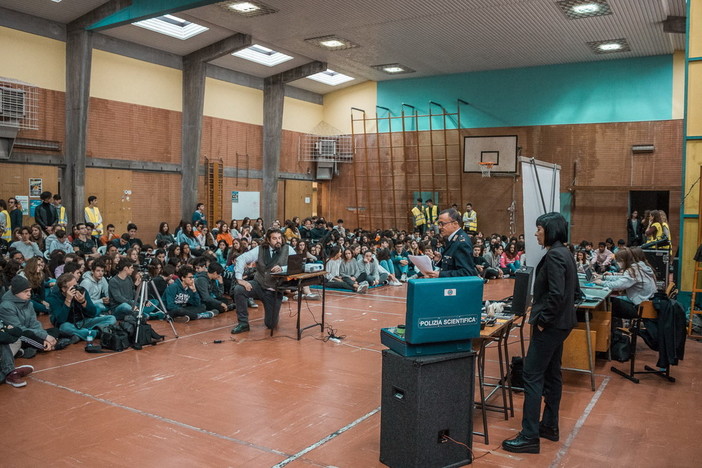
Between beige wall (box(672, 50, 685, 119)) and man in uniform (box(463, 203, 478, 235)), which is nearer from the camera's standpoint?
beige wall (box(672, 50, 685, 119))

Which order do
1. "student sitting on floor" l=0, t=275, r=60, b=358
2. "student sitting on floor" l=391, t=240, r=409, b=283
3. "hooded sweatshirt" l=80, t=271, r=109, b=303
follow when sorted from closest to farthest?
1. "student sitting on floor" l=0, t=275, r=60, b=358
2. "hooded sweatshirt" l=80, t=271, r=109, b=303
3. "student sitting on floor" l=391, t=240, r=409, b=283

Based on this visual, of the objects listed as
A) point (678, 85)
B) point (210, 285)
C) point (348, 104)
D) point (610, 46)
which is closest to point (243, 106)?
point (348, 104)

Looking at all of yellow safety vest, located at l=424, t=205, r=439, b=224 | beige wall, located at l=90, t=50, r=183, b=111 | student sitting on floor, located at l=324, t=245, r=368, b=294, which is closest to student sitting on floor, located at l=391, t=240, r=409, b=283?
student sitting on floor, located at l=324, t=245, r=368, b=294

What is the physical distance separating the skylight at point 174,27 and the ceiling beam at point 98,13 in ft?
5.76

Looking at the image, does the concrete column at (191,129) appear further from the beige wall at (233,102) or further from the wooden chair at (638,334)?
the wooden chair at (638,334)

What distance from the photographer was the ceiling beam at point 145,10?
13898 mm

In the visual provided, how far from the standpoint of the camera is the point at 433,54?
63.8 ft

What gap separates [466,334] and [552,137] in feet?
58.4

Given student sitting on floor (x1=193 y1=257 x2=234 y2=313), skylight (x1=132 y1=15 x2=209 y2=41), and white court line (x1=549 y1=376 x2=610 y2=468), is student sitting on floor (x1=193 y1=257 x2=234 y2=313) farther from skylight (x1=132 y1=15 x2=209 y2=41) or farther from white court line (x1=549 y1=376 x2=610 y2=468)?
skylight (x1=132 y1=15 x2=209 y2=41)

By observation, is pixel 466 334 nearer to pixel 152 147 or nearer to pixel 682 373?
pixel 682 373

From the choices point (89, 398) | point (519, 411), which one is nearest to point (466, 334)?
point (519, 411)

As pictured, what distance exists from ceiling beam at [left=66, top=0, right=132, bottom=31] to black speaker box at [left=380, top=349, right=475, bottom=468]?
13.2 metres

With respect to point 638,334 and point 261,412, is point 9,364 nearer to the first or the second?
point 261,412

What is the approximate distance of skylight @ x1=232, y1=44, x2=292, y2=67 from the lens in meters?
19.6
